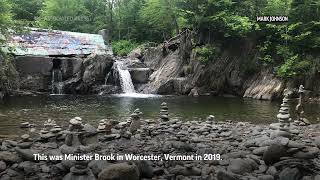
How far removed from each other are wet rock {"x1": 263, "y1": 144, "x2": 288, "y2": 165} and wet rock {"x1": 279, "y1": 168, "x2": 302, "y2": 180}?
681 millimetres

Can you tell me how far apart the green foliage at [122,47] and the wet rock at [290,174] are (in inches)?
1434

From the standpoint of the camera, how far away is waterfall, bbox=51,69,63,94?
28219 millimetres

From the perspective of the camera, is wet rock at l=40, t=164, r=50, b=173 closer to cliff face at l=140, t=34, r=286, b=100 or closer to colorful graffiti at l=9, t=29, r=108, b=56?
cliff face at l=140, t=34, r=286, b=100

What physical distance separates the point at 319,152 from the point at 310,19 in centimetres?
2109

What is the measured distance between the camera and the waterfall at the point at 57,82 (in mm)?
28219

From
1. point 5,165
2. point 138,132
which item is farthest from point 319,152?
point 5,165

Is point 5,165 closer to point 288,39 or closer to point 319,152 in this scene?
point 319,152

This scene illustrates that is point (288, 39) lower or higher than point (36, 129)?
higher

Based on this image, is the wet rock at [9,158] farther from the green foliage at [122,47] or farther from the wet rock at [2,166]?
the green foliage at [122,47]

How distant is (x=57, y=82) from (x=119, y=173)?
24590mm

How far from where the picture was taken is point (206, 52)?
→ 28344mm

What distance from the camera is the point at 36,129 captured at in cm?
1175

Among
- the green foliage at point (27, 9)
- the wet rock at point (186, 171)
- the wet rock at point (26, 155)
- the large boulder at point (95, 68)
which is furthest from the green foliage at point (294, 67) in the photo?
the green foliage at point (27, 9)

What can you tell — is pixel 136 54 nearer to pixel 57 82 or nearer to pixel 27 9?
pixel 57 82
